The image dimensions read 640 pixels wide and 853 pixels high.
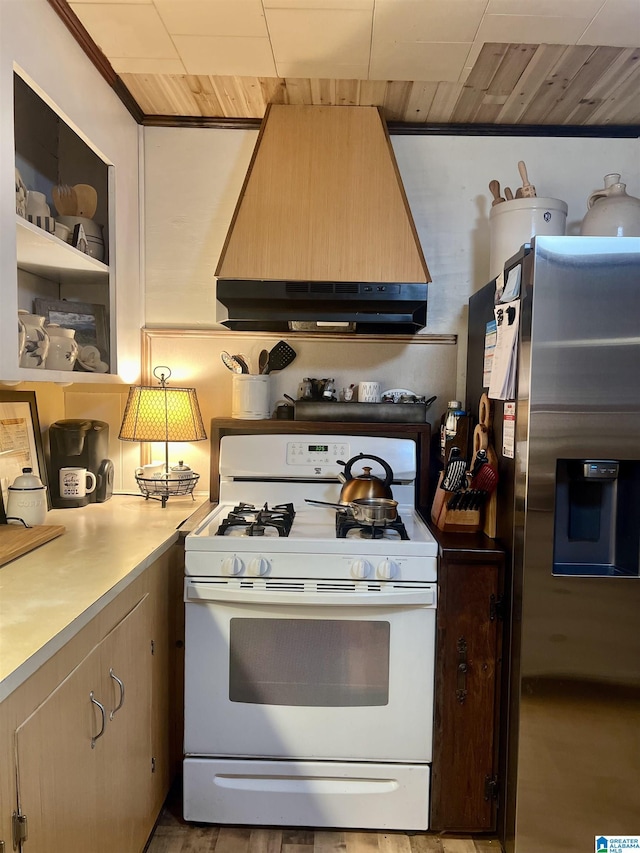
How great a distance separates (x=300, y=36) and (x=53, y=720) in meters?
1.81

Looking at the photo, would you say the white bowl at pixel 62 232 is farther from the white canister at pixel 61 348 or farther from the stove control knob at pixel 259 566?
the stove control knob at pixel 259 566

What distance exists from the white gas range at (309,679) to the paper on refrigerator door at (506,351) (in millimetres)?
490

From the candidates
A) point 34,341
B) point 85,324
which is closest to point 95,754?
point 34,341

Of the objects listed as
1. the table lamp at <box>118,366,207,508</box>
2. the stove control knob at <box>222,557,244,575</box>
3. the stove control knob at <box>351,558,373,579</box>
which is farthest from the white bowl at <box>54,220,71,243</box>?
the stove control knob at <box>351,558,373,579</box>

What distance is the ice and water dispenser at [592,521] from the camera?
158 cm

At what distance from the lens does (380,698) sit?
1677 mm

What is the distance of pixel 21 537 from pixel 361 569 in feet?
3.04

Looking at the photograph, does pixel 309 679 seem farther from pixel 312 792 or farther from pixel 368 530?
pixel 368 530

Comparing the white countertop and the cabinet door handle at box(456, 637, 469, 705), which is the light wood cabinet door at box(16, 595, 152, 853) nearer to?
the white countertop

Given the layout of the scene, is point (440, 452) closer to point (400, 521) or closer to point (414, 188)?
point (400, 521)

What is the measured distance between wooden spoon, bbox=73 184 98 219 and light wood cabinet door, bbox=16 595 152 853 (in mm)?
1192

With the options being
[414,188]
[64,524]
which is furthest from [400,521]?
[414,188]

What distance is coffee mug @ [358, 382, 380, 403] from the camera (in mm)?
2230

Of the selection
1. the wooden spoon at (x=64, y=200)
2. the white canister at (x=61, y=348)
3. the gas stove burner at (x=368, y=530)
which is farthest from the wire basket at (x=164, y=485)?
the wooden spoon at (x=64, y=200)
